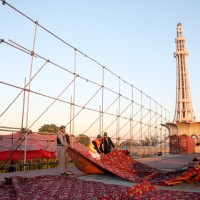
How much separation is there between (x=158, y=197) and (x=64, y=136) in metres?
3.64

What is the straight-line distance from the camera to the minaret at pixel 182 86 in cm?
5875

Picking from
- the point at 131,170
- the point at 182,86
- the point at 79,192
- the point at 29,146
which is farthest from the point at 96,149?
the point at 182,86

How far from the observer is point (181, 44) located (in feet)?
198

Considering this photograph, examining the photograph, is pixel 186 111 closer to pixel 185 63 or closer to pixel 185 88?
pixel 185 88

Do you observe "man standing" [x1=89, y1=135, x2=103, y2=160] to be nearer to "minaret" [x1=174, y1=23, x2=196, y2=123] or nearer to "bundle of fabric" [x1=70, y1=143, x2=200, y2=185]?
"bundle of fabric" [x1=70, y1=143, x2=200, y2=185]

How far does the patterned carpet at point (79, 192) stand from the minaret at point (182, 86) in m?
55.8

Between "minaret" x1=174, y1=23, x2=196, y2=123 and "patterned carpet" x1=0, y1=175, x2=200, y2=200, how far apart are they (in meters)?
55.8

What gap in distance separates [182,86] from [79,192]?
187 feet

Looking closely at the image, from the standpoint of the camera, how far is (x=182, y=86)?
5897cm

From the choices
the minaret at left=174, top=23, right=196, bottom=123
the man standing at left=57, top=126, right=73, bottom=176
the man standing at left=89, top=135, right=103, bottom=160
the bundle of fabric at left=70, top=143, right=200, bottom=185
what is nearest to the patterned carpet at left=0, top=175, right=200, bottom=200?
the bundle of fabric at left=70, top=143, right=200, bottom=185

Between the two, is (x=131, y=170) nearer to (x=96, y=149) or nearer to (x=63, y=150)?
(x=96, y=149)

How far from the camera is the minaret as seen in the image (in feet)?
193

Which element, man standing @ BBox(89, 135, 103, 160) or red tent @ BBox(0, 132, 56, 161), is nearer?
man standing @ BBox(89, 135, 103, 160)

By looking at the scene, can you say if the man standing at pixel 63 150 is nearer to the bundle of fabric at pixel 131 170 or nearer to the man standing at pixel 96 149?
the bundle of fabric at pixel 131 170
